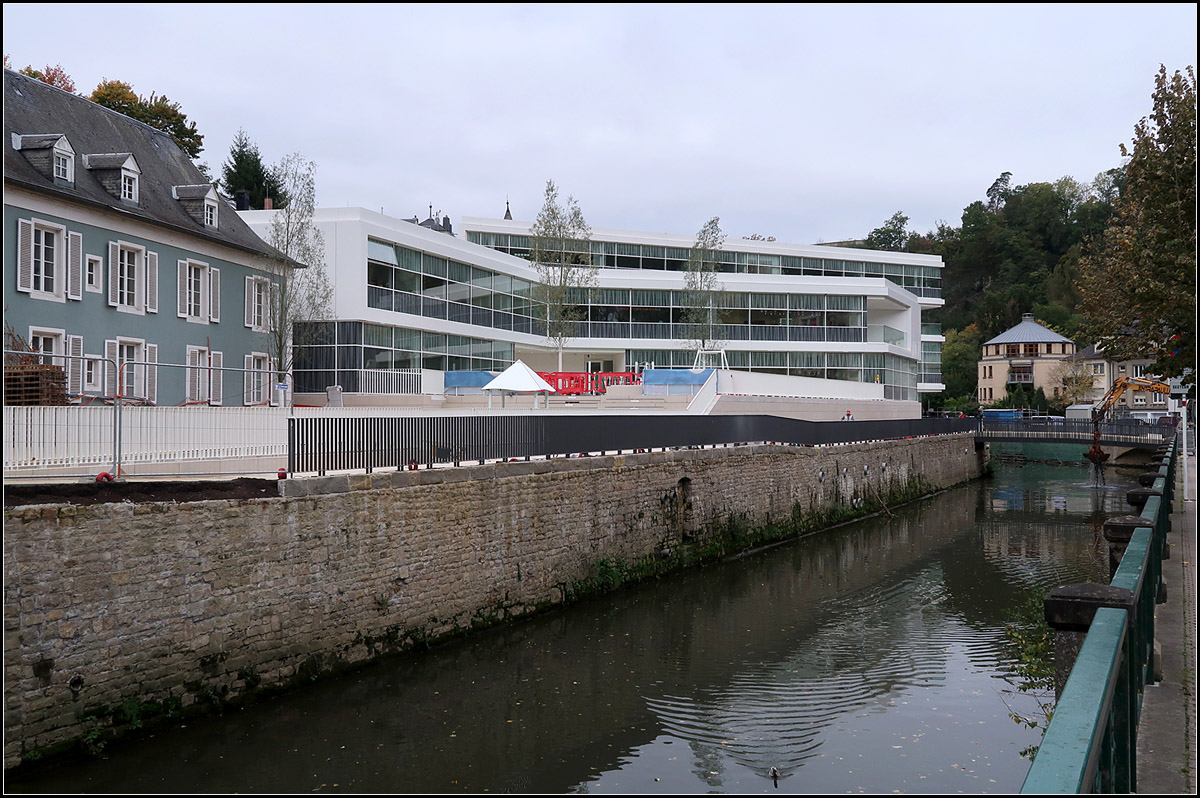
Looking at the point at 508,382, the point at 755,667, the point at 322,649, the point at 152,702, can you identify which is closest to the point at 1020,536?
the point at 508,382

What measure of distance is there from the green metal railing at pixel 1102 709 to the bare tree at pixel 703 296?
46415 mm

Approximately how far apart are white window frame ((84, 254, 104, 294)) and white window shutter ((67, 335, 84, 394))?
4.71ft

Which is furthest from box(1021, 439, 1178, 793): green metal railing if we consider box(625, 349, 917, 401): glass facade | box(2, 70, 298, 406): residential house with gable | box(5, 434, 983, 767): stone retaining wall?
box(625, 349, 917, 401): glass facade

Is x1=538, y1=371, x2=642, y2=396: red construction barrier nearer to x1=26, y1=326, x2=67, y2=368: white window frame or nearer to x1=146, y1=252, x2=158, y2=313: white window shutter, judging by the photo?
x1=146, y1=252, x2=158, y2=313: white window shutter

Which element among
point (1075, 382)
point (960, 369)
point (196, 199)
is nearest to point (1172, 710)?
point (196, 199)

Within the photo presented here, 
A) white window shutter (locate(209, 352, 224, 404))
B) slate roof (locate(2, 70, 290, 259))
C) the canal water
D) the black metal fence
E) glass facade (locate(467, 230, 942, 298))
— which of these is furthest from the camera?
glass facade (locate(467, 230, 942, 298))

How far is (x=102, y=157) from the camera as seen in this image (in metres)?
25.1

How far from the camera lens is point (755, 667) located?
1514cm

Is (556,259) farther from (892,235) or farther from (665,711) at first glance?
(892,235)

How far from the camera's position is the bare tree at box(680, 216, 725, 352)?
171ft

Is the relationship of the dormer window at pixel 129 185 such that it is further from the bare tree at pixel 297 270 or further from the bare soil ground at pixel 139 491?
the bare soil ground at pixel 139 491

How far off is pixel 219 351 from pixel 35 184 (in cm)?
791

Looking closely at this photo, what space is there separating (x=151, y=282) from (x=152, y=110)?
22.0 meters

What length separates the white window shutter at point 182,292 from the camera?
26734 millimetres
